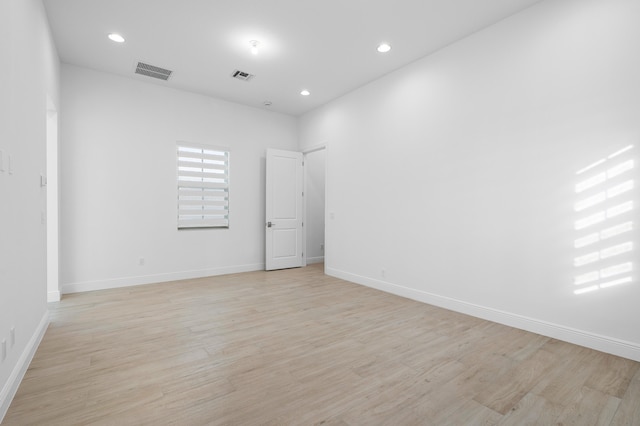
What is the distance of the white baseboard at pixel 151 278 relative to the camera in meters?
4.46

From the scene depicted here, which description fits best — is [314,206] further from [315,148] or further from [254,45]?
[254,45]

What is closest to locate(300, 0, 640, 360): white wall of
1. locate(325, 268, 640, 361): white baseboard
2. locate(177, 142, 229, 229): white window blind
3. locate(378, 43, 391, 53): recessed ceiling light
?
locate(325, 268, 640, 361): white baseboard

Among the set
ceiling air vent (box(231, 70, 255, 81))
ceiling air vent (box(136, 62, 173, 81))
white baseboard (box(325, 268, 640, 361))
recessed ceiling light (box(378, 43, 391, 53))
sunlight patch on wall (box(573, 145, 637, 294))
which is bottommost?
white baseboard (box(325, 268, 640, 361))

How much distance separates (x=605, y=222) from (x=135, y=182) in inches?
227

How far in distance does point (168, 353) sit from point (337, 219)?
11.6ft

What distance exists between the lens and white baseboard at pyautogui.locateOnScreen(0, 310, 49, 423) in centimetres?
181

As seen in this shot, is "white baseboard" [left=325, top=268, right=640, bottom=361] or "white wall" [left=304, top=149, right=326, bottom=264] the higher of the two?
"white wall" [left=304, top=149, right=326, bottom=264]

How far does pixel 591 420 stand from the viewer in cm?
179

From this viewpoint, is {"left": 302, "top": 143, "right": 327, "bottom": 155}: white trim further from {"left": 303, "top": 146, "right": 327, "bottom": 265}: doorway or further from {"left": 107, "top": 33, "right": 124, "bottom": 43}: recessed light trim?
{"left": 107, "top": 33, "right": 124, "bottom": 43}: recessed light trim

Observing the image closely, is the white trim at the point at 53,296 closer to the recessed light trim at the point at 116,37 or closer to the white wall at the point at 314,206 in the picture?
the recessed light trim at the point at 116,37

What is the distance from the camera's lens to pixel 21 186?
2.28 meters

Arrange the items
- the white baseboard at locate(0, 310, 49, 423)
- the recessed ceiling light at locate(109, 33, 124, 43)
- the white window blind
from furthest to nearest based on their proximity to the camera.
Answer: the white window blind
the recessed ceiling light at locate(109, 33, 124, 43)
the white baseboard at locate(0, 310, 49, 423)

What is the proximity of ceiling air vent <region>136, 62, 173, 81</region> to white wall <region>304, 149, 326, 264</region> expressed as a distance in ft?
10.3

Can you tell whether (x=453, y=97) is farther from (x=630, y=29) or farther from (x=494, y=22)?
(x=630, y=29)
